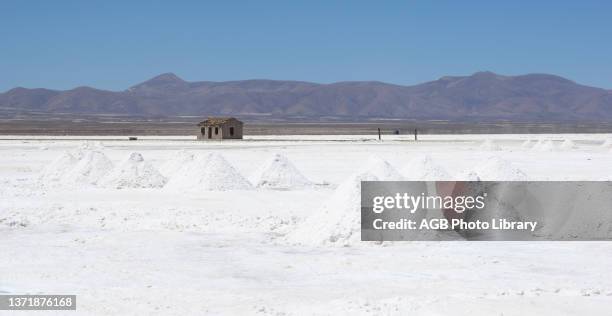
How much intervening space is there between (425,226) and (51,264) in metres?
5.84

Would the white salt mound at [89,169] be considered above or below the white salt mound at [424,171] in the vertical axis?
below

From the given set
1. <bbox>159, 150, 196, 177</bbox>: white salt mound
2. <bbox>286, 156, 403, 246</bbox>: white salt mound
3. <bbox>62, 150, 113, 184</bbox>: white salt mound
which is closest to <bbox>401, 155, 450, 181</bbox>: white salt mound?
<bbox>286, 156, 403, 246</bbox>: white salt mound

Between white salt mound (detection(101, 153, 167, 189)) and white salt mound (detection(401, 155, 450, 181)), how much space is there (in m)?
7.49

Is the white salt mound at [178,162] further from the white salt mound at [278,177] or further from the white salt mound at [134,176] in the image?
the white salt mound at [278,177]

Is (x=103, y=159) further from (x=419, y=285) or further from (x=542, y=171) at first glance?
(x=419, y=285)

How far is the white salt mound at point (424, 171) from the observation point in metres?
19.3

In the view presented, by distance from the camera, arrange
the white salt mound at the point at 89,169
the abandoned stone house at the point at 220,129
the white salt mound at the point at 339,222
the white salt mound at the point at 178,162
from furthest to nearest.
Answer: the abandoned stone house at the point at 220,129 → the white salt mound at the point at 178,162 → the white salt mound at the point at 89,169 → the white salt mound at the point at 339,222

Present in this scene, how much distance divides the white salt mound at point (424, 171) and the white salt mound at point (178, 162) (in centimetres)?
722

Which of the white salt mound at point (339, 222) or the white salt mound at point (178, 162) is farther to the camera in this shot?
the white salt mound at point (178, 162)

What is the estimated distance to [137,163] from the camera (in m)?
24.4

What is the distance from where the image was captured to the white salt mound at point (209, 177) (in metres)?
22.2

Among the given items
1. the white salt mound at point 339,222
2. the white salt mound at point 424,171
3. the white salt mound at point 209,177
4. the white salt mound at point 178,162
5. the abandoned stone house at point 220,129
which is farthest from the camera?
the abandoned stone house at point 220,129

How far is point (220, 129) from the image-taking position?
64312mm

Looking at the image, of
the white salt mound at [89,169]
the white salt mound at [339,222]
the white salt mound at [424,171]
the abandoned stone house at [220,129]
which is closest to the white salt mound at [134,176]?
the white salt mound at [89,169]
